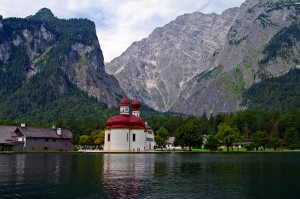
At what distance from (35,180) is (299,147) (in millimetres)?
143537

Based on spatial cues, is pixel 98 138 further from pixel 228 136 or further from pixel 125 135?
pixel 228 136

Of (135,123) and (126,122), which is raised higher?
(126,122)

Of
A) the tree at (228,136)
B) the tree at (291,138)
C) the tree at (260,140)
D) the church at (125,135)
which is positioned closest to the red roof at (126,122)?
the church at (125,135)

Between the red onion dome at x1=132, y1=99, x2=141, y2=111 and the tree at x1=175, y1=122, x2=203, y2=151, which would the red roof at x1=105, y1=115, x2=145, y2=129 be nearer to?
the red onion dome at x1=132, y1=99, x2=141, y2=111

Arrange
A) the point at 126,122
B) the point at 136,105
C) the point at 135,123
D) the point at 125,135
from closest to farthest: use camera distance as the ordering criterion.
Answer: the point at 125,135, the point at 126,122, the point at 135,123, the point at 136,105

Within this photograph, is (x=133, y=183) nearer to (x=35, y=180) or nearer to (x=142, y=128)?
(x=35, y=180)

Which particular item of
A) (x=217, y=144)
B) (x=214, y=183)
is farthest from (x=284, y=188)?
(x=217, y=144)

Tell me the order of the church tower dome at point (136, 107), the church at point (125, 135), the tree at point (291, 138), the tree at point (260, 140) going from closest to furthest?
the church at point (125, 135)
the tree at point (260, 140)
the tree at point (291, 138)
the church tower dome at point (136, 107)

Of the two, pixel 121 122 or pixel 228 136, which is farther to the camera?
pixel 121 122

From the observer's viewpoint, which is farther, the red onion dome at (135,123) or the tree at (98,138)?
the tree at (98,138)

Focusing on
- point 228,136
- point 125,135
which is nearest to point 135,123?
point 125,135

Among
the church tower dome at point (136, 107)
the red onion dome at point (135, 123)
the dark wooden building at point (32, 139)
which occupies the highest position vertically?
the church tower dome at point (136, 107)

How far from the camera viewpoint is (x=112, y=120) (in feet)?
526

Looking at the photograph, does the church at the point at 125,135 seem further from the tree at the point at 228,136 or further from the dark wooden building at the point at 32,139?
the tree at the point at 228,136
